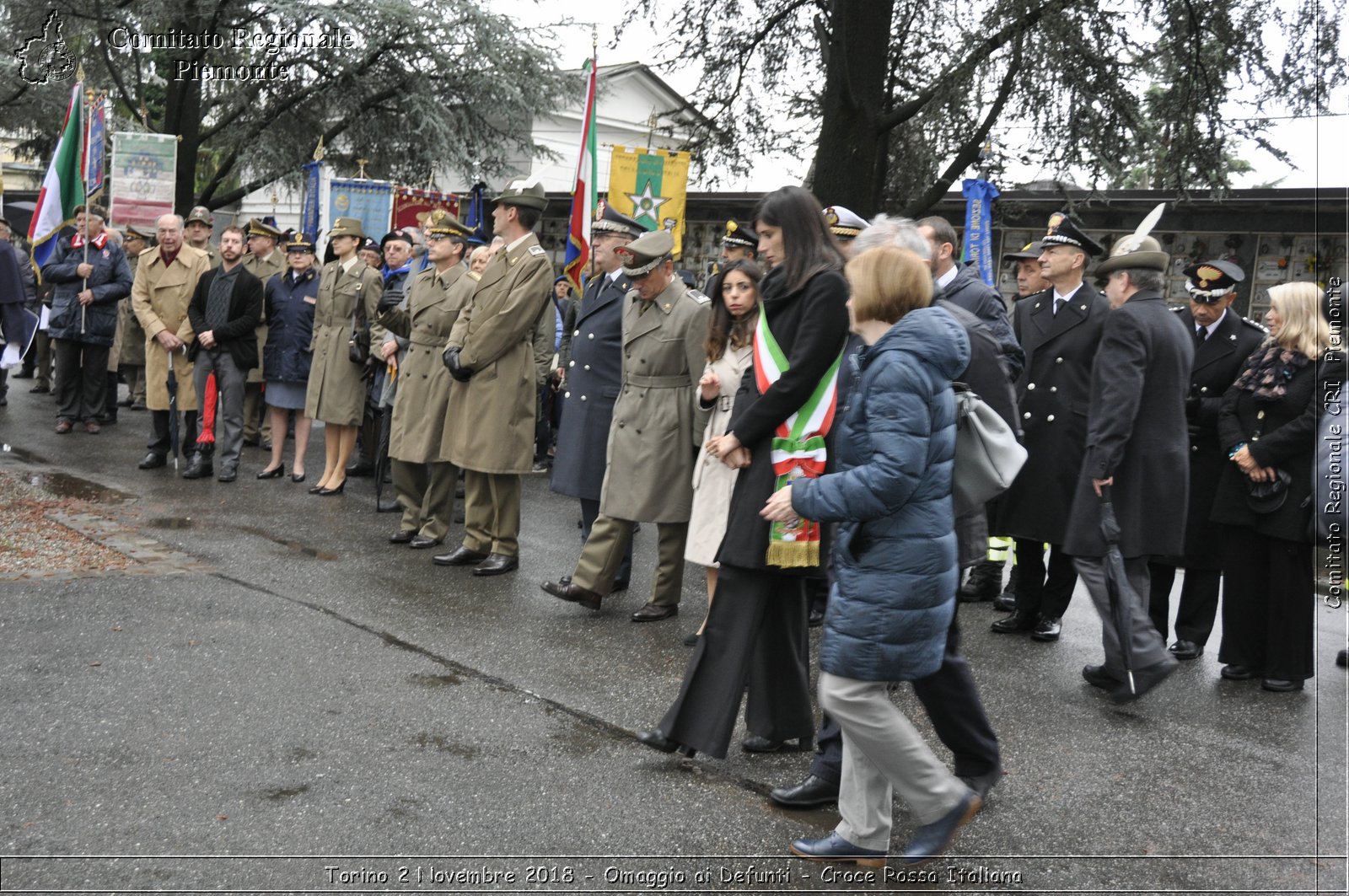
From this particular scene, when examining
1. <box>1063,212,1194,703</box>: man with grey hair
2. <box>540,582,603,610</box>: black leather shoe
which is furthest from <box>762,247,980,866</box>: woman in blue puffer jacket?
<box>540,582,603,610</box>: black leather shoe

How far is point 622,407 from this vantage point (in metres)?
7.09

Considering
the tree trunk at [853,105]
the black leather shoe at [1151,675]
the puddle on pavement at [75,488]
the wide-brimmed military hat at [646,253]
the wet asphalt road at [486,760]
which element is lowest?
the wet asphalt road at [486,760]

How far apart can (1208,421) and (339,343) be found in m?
6.55

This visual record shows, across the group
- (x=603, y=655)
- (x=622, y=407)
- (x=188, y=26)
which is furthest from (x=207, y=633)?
(x=188, y=26)

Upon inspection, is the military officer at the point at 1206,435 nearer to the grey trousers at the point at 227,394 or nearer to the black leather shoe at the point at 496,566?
the black leather shoe at the point at 496,566

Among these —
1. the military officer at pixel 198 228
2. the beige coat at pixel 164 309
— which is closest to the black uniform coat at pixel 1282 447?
the beige coat at pixel 164 309

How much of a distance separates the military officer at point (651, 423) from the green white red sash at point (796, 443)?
1.86 meters

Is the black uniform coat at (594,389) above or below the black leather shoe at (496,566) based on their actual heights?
above

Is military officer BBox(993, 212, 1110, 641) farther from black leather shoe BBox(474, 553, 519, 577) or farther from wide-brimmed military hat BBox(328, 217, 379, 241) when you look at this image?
wide-brimmed military hat BBox(328, 217, 379, 241)

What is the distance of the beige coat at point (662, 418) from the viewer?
6.90 meters

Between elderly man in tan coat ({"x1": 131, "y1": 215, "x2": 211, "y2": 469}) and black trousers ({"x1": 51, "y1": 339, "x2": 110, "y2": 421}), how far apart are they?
6.78 ft

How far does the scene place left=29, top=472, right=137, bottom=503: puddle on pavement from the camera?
970cm

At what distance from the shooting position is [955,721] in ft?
14.3

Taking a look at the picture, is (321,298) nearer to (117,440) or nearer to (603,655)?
(117,440)
